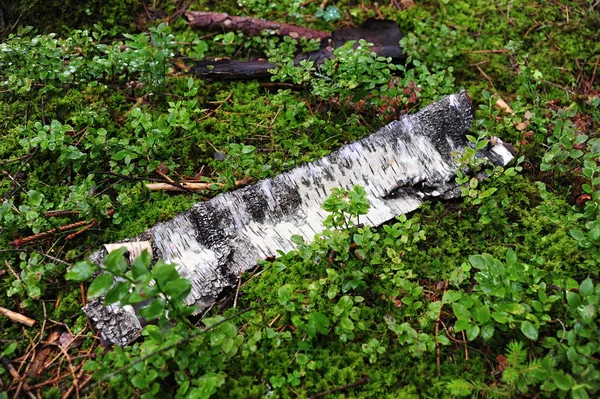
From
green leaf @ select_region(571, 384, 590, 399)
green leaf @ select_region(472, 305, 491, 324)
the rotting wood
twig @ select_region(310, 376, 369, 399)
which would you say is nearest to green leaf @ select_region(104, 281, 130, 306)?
twig @ select_region(310, 376, 369, 399)

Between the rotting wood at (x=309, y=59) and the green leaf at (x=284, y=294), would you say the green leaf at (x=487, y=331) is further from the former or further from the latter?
the rotting wood at (x=309, y=59)

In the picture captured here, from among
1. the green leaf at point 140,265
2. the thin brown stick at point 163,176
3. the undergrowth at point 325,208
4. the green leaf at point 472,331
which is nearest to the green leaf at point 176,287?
the undergrowth at point 325,208

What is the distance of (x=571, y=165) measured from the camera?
3.65 m

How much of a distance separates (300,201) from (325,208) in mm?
428

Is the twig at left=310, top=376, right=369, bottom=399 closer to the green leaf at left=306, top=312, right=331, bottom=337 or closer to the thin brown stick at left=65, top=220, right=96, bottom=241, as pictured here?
the green leaf at left=306, top=312, right=331, bottom=337

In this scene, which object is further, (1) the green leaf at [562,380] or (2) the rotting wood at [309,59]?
(2) the rotting wood at [309,59]

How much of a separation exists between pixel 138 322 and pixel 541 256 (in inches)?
109

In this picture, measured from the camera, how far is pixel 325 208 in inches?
119

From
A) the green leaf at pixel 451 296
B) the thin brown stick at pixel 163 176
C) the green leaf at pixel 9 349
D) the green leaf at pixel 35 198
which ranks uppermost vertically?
the green leaf at pixel 35 198

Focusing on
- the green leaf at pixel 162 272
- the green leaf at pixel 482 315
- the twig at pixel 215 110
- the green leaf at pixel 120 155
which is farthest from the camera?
the twig at pixel 215 110

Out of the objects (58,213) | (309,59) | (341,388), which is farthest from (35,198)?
Result: (309,59)

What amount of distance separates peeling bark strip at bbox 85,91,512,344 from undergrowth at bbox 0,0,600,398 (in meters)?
0.14

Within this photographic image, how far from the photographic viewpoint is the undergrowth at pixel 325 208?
2.57 metres

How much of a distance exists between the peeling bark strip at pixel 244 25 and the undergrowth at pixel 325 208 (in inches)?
A: 5.2
